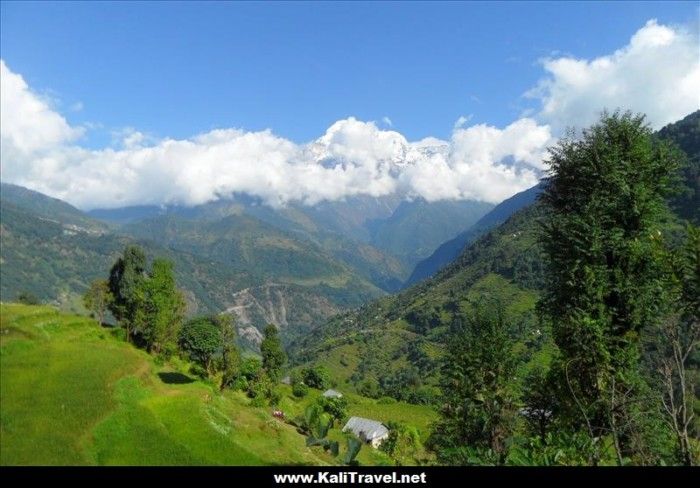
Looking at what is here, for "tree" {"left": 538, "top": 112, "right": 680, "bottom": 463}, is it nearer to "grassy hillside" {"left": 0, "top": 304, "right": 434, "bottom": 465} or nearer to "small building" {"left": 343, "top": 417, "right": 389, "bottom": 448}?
"grassy hillside" {"left": 0, "top": 304, "right": 434, "bottom": 465}

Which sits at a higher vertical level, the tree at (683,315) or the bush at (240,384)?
the tree at (683,315)

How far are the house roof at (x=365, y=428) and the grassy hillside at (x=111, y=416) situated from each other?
44.4m

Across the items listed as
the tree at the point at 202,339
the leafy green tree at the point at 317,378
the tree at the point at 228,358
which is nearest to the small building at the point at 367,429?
the tree at the point at 228,358

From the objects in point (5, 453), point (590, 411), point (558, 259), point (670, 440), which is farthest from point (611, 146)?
point (5, 453)

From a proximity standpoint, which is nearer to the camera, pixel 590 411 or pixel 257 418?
pixel 590 411

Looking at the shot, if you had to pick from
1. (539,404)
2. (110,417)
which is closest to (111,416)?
(110,417)

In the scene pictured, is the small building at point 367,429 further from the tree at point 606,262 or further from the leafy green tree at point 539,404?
the tree at point 606,262

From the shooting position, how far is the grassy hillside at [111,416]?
25.3 meters

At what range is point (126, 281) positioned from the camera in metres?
71.9

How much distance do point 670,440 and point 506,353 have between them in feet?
31.7

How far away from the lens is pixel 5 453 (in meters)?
23.5
